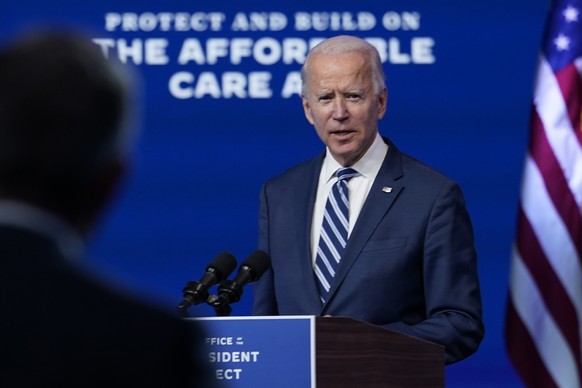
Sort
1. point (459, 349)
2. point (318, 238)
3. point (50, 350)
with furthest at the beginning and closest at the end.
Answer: point (318, 238)
point (459, 349)
point (50, 350)

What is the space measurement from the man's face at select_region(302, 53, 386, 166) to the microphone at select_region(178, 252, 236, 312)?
77cm

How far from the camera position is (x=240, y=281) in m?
3.22

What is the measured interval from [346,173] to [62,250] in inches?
110

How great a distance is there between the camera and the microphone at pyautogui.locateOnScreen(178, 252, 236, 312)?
10.2 ft

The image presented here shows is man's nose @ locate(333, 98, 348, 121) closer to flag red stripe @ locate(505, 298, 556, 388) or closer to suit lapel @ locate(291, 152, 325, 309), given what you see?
suit lapel @ locate(291, 152, 325, 309)

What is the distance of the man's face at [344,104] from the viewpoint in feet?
12.7

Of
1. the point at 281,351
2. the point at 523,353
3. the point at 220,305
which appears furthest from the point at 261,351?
the point at 523,353

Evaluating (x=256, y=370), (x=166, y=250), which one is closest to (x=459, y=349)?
(x=256, y=370)

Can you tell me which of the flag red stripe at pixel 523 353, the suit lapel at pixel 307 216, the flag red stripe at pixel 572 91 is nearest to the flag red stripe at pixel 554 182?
the flag red stripe at pixel 572 91

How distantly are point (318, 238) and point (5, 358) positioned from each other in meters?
2.73

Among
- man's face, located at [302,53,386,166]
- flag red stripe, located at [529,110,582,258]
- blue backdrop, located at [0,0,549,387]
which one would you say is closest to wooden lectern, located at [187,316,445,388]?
man's face, located at [302,53,386,166]

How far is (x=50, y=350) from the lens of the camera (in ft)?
3.55

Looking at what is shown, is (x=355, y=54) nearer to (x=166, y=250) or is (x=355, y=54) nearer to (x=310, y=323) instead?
(x=310, y=323)

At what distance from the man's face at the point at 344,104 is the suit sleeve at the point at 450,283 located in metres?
0.31
